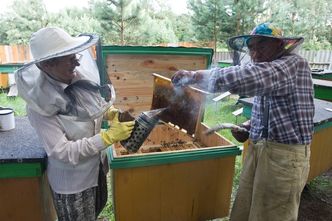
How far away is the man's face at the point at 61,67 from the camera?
154 centimetres

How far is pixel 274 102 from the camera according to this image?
5.67 ft

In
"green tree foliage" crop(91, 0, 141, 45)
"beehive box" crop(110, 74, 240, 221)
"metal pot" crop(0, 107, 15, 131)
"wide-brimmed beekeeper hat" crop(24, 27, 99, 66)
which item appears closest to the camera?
"wide-brimmed beekeeper hat" crop(24, 27, 99, 66)

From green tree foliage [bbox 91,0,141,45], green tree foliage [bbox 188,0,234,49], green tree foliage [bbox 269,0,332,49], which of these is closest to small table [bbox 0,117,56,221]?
green tree foliage [bbox 91,0,141,45]

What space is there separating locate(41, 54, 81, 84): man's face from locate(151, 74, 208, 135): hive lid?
0.81m

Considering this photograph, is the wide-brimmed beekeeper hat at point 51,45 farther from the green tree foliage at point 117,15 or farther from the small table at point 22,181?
the green tree foliage at point 117,15

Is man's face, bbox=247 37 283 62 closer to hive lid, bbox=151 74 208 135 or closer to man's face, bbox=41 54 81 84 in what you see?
hive lid, bbox=151 74 208 135

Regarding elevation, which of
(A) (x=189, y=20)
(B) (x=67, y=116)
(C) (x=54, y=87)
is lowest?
(B) (x=67, y=116)

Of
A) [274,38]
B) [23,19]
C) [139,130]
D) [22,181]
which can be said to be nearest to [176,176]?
[139,130]

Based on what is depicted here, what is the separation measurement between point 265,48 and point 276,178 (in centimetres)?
83

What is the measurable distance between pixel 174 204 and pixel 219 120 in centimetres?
465

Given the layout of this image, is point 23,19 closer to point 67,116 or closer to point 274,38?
point 67,116

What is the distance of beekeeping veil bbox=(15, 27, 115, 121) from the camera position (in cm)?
147

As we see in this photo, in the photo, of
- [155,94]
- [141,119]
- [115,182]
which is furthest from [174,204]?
[155,94]

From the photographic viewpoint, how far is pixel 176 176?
1950 millimetres
